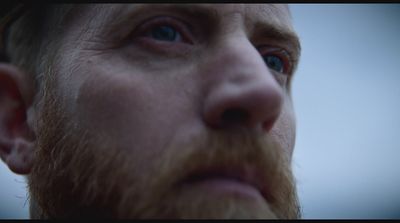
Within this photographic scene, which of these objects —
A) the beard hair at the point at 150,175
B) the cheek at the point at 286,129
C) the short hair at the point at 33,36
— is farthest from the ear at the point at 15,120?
the cheek at the point at 286,129

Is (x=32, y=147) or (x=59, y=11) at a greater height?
(x=59, y=11)

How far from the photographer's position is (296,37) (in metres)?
1.61

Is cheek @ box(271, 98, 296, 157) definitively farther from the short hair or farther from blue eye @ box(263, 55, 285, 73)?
the short hair

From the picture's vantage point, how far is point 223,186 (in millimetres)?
989

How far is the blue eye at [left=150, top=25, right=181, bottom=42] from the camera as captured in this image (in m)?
1.28

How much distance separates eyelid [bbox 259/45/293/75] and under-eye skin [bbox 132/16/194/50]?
37cm

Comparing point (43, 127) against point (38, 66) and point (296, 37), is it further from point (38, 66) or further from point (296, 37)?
point (296, 37)

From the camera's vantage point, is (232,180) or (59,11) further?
(59,11)

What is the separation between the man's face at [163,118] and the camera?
1.00 metres

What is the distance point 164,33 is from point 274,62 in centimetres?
58

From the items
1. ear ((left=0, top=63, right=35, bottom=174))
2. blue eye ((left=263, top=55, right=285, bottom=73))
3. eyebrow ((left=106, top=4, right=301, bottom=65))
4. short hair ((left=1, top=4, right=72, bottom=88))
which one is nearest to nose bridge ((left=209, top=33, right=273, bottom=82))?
eyebrow ((left=106, top=4, right=301, bottom=65))

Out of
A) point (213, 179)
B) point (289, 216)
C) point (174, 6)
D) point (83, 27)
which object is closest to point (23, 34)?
point (83, 27)

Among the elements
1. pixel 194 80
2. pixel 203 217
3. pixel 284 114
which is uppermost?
pixel 194 80

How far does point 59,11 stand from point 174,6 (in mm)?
571
